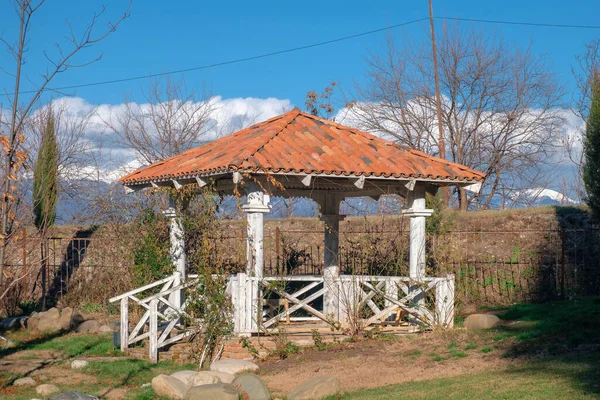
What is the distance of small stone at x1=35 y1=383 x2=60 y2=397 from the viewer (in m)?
9.65

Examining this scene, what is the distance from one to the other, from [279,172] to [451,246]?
27.0ft

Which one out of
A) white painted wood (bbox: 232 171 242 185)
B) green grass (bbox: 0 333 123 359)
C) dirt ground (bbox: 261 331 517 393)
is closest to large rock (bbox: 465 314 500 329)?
dirt ground (bbox: 261 331 517 393)

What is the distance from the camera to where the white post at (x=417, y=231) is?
1260 centimetres

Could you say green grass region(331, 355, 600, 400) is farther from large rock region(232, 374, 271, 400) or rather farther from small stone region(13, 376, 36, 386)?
small stone region(13, 376, 36, 386)

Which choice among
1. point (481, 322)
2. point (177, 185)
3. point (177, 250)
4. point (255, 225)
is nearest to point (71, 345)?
point (177, 250)

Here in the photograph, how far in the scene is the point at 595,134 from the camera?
1611 cm

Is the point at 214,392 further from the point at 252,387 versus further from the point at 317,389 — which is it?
the point at 317,389

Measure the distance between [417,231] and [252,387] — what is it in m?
4.79

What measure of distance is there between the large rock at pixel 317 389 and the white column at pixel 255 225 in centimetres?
311

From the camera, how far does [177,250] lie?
1345 cm

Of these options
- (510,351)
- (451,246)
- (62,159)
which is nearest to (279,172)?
(510,351)

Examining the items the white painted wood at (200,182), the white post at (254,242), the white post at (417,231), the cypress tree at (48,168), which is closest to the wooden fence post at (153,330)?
the white post at (254,242)

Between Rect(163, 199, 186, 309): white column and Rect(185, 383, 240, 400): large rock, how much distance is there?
14.8ft

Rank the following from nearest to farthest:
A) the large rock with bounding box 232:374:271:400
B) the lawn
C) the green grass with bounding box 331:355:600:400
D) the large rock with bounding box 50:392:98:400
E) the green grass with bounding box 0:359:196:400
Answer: the green grass with bounding box 331:355:600:400 < the lawn < the large rock with bounding box 50:392:98:400 < the large rock with bounding box 232:374:271:400 < the green grass with bounding box 0:359:196:400
